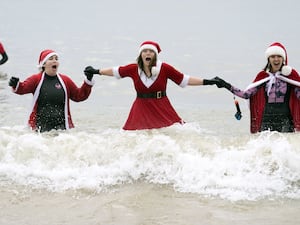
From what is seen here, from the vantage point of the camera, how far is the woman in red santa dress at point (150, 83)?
7.70 m

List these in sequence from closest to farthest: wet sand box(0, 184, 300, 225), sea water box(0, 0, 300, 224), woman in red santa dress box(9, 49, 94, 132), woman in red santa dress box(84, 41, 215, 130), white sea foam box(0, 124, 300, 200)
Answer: wet sand box(0, 184, 300, 225) < white sea foam box(0, 124, 300, 200) < sea water box(0, 0, 300, 224) < woman in red santa dress box(84, 41, 215, 130) < woman in red santa dress box(9, 49, 94, 132)

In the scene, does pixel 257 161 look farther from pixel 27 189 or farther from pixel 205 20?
pixel 205 20

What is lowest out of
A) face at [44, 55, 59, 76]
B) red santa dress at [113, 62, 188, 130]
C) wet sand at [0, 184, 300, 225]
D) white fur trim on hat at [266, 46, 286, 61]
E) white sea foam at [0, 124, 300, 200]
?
wet sand at [0, 184, 300, 225]

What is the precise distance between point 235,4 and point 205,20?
8.74 meters

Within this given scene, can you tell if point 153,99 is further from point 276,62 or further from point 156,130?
point 276,62

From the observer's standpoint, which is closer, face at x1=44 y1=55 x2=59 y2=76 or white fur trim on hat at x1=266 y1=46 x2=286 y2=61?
white fur trim on hat at x1=266 y1=46 x2=286 y2=61

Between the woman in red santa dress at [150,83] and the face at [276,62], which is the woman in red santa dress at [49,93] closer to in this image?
the woman in red santa dress at [150,83]

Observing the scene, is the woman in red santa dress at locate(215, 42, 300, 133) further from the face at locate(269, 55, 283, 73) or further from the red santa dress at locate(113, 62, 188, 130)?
the red santa dress at locate(113, 62, 188, 130)

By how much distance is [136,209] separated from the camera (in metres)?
5.86

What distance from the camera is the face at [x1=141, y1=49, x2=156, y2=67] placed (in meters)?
7.70

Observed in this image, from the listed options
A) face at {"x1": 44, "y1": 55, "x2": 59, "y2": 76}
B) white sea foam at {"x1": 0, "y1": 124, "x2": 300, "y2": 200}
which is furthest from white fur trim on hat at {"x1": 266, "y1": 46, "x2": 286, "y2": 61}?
face at {"x1": 44, "y1": 55, "x2": 59, "y2": 76}

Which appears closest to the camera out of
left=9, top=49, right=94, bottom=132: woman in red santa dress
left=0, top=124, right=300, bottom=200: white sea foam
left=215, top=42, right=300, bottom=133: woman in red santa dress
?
left=0, top=124, right=300, bottom=200: white sea foam

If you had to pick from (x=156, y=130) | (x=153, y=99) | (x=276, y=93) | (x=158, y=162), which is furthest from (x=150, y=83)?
(x=276, y=93)

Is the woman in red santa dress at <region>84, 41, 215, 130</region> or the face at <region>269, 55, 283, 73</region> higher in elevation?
the face at <region>269, 55, 283, 73</region>
